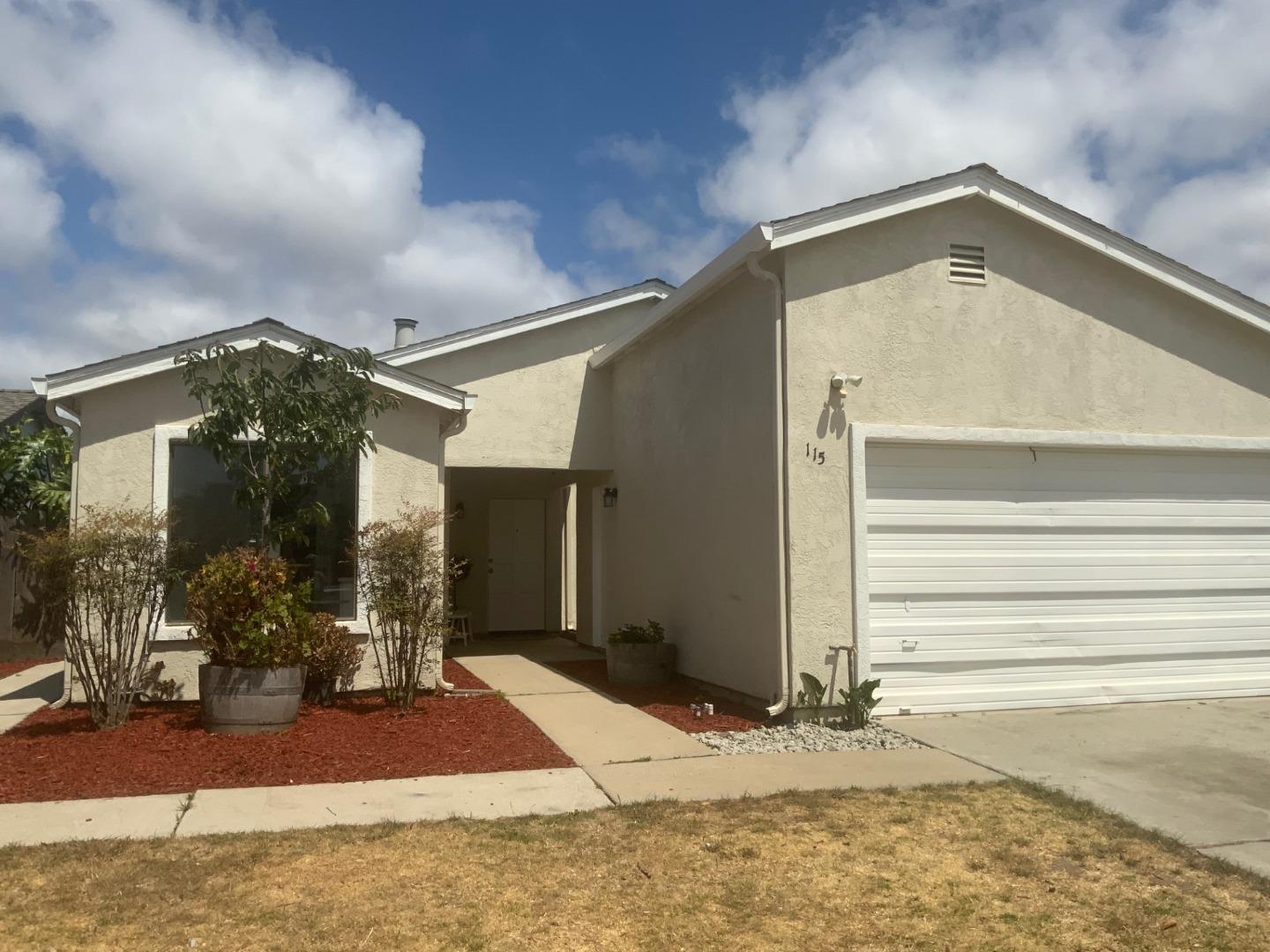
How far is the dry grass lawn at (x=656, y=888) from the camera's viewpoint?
4047 millimetres

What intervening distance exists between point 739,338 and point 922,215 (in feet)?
6.45

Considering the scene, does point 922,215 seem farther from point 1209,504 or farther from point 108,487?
point 108,487

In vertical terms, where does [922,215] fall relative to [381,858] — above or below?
above

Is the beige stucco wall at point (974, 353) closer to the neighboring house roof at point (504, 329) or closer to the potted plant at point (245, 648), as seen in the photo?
the potted plant at point (245, 648)

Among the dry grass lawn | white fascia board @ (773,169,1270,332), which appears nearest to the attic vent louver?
white fascia board @ (773,169,1270,332)

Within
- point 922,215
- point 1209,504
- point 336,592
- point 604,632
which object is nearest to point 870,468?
point 922,215

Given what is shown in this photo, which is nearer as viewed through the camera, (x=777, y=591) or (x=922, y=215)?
(x=777, y=591)

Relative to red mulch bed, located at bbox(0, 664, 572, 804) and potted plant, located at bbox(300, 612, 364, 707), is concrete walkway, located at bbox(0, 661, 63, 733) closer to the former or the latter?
red mulch bed, located at bbox(0, 664, 572, 804)

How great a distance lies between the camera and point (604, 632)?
44.9 feet

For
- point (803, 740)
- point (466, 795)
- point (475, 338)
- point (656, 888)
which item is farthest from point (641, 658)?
point (656, 888)

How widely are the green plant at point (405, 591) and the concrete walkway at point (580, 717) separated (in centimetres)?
111

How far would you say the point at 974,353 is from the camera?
9.06 meters

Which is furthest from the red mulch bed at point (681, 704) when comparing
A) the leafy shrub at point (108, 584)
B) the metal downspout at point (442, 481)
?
the leafy shrub at point (108, 584)

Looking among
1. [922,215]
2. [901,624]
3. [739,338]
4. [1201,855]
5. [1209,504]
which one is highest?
[922,215]
